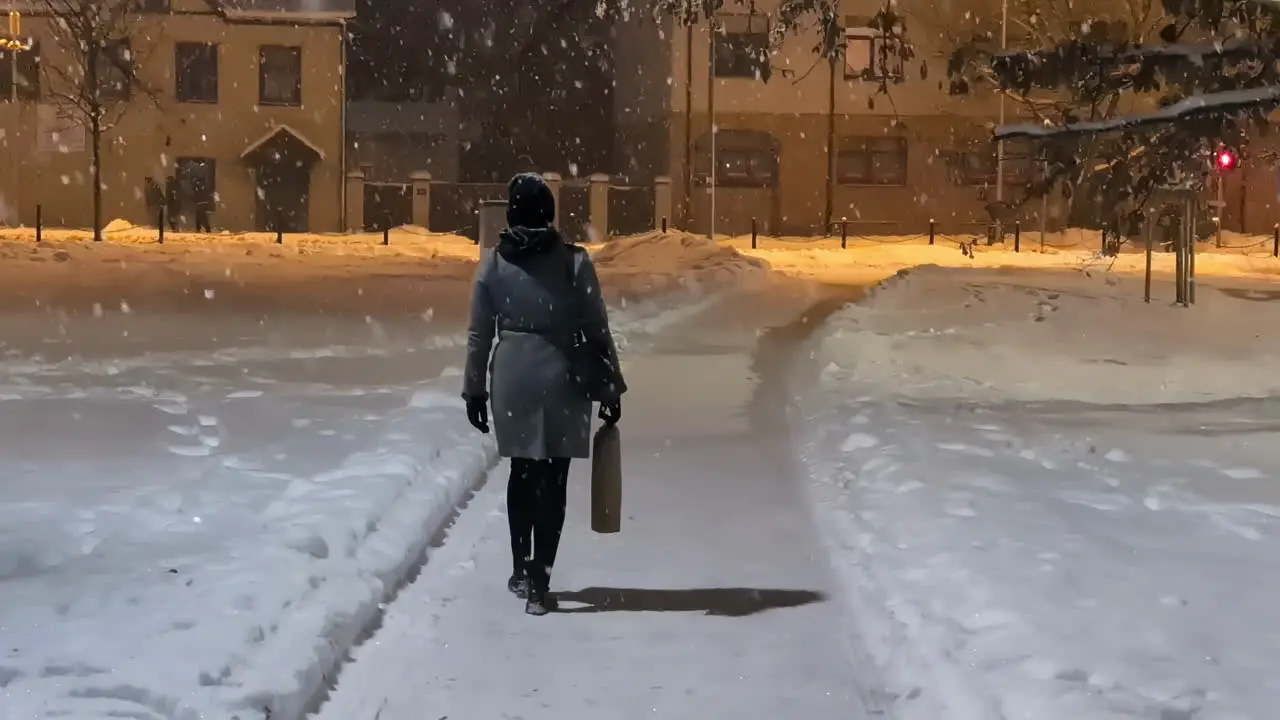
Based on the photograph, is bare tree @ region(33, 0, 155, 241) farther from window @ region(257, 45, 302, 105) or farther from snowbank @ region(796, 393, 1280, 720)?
snowbank @ region(796, 393, 1280, 720)

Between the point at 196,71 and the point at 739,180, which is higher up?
the point at 196,71

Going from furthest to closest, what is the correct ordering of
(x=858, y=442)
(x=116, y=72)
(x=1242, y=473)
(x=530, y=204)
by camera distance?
1. (x=116, y=72)
2. (x=858, y=442)
3. (x=1242, y=473)
4. (x=530, y=204)

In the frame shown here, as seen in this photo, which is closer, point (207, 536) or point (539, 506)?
point (539, 506)

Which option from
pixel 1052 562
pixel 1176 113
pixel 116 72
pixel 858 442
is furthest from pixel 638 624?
pixel 116 72

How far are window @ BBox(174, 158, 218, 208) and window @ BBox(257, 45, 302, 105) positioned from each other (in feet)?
9.17

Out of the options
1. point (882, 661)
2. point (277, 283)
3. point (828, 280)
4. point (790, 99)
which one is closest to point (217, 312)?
point (277, 283)

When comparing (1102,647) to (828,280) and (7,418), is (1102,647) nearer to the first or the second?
Result: (7,418)

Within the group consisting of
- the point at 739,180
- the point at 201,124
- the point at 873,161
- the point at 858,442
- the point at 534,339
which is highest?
the point at 201,124

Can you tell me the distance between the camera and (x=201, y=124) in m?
49.4

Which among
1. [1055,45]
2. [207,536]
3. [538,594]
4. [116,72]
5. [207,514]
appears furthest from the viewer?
[116,72]

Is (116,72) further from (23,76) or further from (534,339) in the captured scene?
(534,339)

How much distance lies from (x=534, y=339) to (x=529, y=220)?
0.50 meters

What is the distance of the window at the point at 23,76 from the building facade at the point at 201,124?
5 centimetres

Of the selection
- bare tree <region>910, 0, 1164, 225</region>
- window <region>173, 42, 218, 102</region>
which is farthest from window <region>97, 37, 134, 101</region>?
bare tree <region>910, 0, 1164, 225</region>
